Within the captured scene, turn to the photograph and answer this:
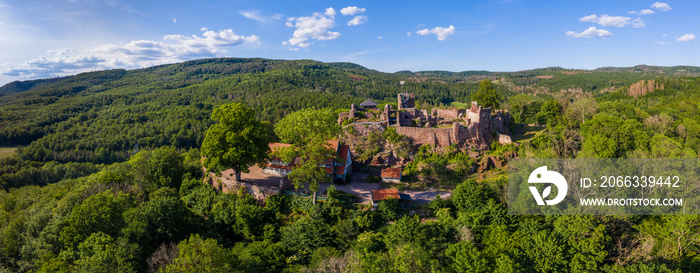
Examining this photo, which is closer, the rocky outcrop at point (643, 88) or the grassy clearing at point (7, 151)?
the grassy clearing at point (7, 151)

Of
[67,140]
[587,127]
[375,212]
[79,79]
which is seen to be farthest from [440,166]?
[79,79]

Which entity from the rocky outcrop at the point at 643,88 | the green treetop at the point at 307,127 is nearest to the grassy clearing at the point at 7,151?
the green treetop at the point at 307,127

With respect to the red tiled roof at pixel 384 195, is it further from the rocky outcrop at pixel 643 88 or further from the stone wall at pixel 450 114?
the rocky outcrop at pixel 643 88

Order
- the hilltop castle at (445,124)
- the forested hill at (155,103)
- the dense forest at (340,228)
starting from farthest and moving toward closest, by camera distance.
Answer: 1. the forested hill at (155,103)
2. the hilltop castle at (445,124)
3. the dense forest at (340,228)

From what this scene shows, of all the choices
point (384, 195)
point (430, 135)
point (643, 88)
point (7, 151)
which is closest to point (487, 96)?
point (430, 135)

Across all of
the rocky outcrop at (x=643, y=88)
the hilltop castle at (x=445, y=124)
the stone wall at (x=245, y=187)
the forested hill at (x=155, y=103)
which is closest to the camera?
the stone wall at (x=245, y=187)

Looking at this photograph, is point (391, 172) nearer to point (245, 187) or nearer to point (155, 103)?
point (245, 187)
